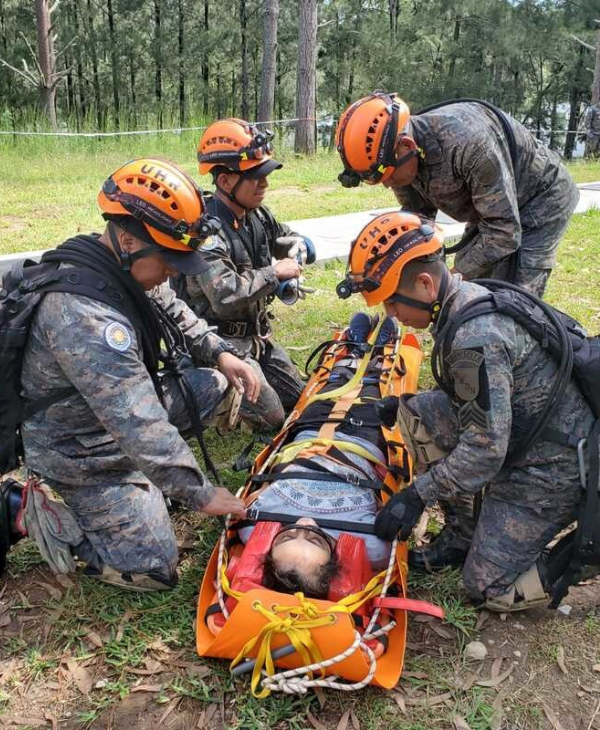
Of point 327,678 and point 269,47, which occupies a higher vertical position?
point 269,47

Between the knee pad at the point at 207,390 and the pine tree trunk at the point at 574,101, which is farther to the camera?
the pine tree trunk at the point at 574,101

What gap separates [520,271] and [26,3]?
35515mm

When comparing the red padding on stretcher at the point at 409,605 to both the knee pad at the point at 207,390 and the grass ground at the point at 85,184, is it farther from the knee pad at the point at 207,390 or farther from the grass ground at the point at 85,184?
the grass ground at the point at 85,184

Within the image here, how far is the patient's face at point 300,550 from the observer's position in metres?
2.77

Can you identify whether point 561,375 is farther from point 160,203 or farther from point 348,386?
point 160,203

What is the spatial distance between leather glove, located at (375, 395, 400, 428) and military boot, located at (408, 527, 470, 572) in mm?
659

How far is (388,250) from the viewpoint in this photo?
2771 millimetres

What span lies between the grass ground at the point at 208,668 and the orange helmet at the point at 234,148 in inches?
86.5

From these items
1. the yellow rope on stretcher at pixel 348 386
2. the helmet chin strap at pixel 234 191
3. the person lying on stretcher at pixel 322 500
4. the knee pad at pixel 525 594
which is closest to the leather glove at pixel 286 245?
the helmet chin strap at pixel 234 191

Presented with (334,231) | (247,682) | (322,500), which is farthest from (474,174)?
(334,231)

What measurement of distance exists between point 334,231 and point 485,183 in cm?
532

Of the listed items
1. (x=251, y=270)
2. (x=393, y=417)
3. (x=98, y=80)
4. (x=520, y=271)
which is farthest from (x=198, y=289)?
(x=98, y=80)

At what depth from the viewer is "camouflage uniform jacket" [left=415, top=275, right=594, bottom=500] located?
269 cm

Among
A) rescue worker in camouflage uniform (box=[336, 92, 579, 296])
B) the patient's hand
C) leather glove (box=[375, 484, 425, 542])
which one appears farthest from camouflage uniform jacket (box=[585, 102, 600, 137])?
the patient's hand
